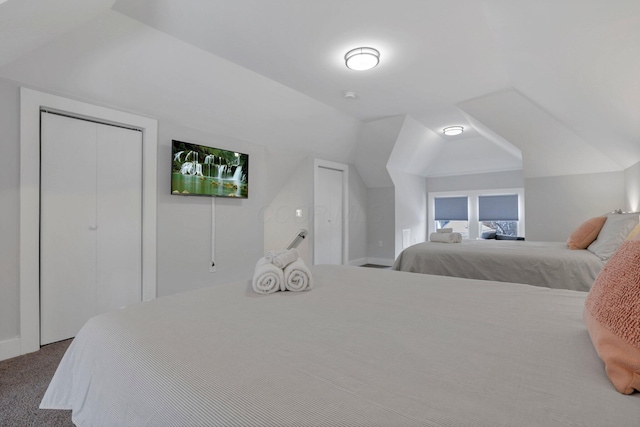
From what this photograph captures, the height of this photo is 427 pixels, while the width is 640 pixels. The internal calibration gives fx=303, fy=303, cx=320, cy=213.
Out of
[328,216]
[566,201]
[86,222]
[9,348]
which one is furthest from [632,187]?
[9,348]

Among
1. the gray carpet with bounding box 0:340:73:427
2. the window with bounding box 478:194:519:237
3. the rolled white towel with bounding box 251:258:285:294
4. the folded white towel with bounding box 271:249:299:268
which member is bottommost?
the gray carpet with bounding box 0:340:73:427

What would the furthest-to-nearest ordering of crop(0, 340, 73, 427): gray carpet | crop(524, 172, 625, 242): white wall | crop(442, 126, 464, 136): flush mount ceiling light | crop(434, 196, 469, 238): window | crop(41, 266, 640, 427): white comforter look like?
crop(434, 196, 469, 238): window, crop(442, 126, 464, 136): flush mount ceiling light, crop(524, 172, 625, 242): white wall, crop(0, 340, 73, 427): gray carpet, crop(41, 266, 640, 427): white comforter

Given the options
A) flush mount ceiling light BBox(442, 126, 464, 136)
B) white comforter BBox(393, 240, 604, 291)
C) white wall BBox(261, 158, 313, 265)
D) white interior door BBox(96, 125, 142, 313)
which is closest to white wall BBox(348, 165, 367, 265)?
white wall BBox(261, 158, 313, 265)

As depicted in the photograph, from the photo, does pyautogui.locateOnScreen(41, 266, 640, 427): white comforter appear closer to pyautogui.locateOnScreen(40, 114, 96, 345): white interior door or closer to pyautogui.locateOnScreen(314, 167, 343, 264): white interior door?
pyautogui.locateOnScreen(40, 114, 96, 345): white interior door

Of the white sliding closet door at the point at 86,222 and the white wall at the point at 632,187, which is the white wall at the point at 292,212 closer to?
the white sliding closet door at the point at 86,222

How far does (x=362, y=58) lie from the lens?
2807 mm

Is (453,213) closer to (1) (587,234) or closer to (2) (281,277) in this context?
(1) (587,234)

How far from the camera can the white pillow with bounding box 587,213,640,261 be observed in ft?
9.09

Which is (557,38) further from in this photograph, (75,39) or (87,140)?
(87,140)

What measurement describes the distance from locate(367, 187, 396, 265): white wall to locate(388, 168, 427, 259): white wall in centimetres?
10

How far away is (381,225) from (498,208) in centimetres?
249

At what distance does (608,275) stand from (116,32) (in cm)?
333

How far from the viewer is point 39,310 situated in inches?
95.8

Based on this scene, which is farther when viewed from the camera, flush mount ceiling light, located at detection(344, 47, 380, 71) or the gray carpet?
flush mount ceiling light, located at detection(344, 47, 380, 71)
